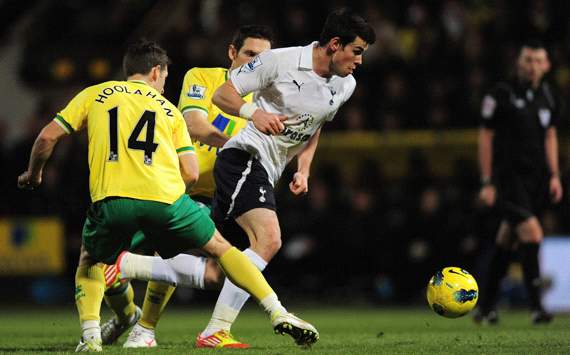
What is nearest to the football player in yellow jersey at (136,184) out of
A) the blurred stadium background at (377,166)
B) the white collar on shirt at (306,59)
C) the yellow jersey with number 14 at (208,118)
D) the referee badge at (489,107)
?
the white collar on shirt at (306,59)

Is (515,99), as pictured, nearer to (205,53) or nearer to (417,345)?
(417,345)

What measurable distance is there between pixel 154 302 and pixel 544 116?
4308mm

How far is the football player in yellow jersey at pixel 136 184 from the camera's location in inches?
221

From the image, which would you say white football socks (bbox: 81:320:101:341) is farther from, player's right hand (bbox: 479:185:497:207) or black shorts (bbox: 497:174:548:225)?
black shorts (bbox: 497:174:548:225)

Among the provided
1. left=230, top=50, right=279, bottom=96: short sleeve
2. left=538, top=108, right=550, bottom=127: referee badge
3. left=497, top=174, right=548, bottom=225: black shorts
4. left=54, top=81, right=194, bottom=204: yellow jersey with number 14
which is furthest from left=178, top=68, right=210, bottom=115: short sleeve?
left=538, top=108, right=550, bottom=127: referee badge

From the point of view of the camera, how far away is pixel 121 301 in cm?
662

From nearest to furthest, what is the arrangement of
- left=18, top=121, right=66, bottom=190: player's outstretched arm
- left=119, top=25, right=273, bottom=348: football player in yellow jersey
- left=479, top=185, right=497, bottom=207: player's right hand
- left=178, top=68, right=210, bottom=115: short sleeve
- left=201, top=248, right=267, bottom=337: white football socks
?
left=18, top=121, right=66, bottom=190: player's outstretched arm < left=201, top=248, right=267, bottom=337: white football socks < left=119, top=25, right=273, bottom=348: football player in yellow jersey < left=178, top=68, right=210, bottom=115: short sleeve < left=479, top=185, right=497, bottom=207: player's right hand

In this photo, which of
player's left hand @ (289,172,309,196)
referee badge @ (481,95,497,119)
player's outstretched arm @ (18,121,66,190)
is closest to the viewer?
player's outstretched arm @ (18,121,66,190)

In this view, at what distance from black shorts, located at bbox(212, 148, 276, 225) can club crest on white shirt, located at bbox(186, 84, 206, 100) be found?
52cm

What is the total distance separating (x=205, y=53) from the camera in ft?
48.5

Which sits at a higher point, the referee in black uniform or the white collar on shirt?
the white collar on shirt

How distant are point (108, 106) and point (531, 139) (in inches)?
186

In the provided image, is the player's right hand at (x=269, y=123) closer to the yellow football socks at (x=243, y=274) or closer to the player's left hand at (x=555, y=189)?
the yellow football socks at (x=243, y=274)

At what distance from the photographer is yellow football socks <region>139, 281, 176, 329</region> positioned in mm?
6559
